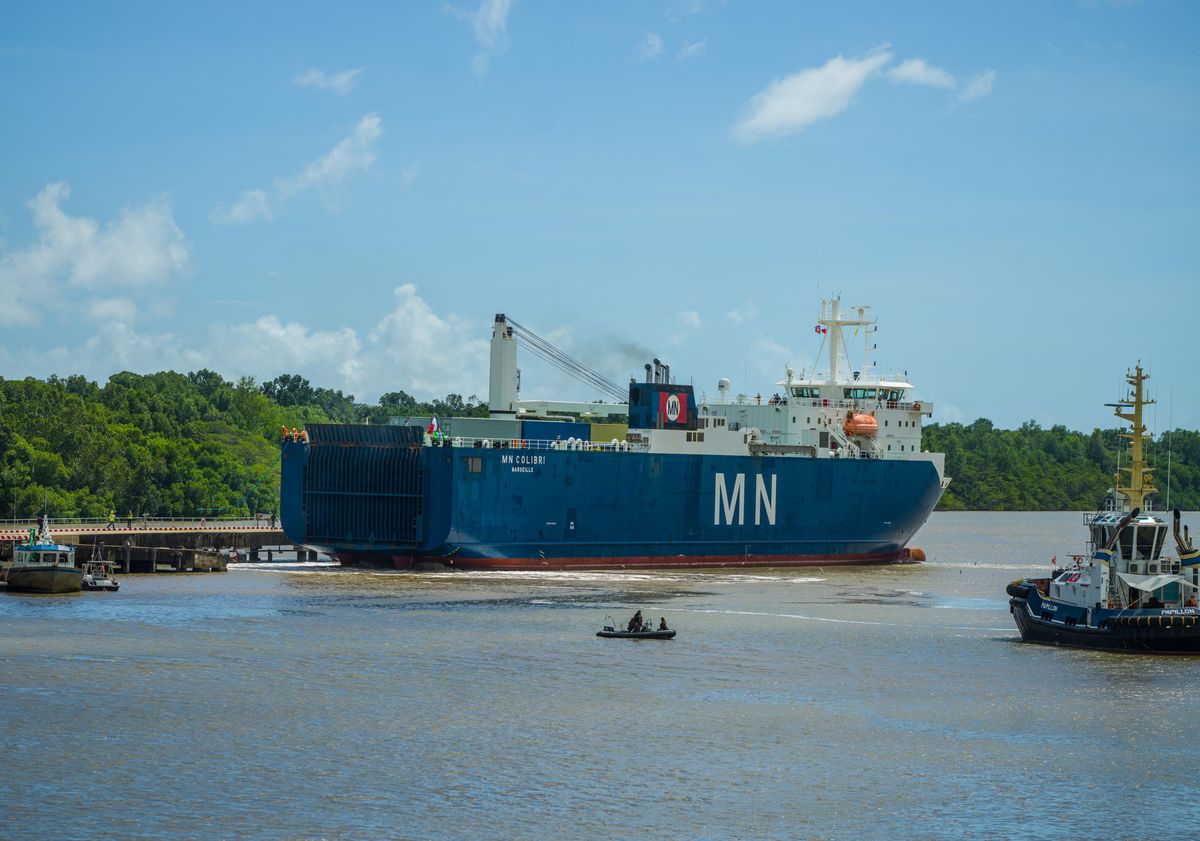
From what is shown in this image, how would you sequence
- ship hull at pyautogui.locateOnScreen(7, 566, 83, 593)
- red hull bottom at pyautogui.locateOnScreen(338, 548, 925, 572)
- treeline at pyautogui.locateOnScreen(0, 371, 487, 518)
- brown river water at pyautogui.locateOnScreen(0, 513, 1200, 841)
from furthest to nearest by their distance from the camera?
treeline at pyautogui.locateOnScreen(0, 371, 487, 518)
red hull bottom at pyautogui.locateOnScreen(338, 548, 925, 572)
ship hull at pyautogui.locateOnScreen(7, 566, 83, 593)
brown river water at pyautogui.locateOnScreen(0, 513, 1200, 841)

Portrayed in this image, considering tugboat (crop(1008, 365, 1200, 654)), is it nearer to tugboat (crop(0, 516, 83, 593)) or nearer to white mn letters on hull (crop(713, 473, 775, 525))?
white mn letters on hull (crop(713, 473, 775, 525))

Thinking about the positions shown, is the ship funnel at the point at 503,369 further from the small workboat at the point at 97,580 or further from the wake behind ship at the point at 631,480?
the small workboat at the point at 97,580

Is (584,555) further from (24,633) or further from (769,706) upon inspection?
(769,706)

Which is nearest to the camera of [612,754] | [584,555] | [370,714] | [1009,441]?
[612,754]

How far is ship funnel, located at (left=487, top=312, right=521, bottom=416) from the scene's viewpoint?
69875 mm

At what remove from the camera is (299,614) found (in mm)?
48250

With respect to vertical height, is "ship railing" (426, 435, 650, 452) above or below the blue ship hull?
above

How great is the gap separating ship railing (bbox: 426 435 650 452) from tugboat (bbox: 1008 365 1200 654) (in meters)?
25.0

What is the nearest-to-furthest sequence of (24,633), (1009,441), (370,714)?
(370,714) → (24,633) → (1009,441)

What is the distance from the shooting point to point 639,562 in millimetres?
66938

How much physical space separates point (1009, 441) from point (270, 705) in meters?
169

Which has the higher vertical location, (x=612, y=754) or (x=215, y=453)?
(x=215, y=453)

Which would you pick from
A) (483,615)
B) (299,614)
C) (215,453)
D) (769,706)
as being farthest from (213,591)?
(215,453)

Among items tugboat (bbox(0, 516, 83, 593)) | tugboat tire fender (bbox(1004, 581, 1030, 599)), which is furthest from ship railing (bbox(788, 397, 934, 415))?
tugboat (bbox(0, 516, 83, 593))
